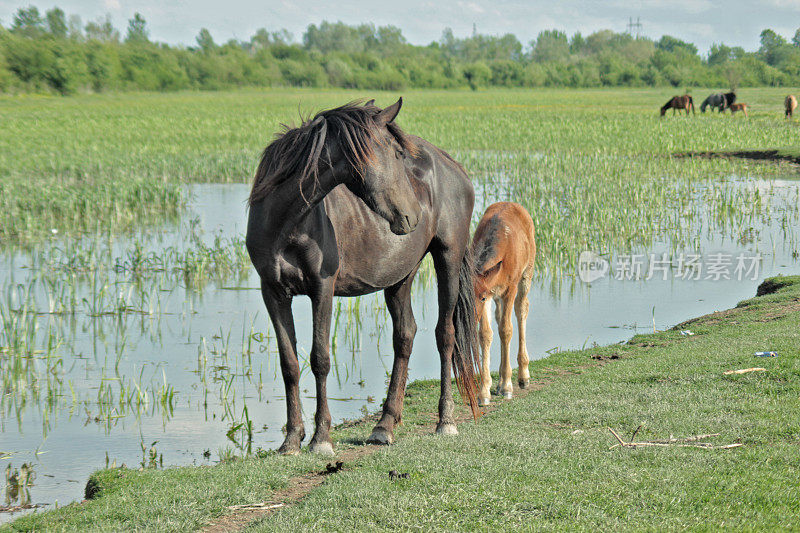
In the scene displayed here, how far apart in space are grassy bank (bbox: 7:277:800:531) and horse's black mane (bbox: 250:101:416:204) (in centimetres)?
173

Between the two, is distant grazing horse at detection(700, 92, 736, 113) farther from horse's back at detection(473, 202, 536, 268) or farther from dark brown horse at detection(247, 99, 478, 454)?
dark brown horse at detection(247, 99, 478, 454)

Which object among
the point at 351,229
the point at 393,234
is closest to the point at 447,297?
the point at 393,234

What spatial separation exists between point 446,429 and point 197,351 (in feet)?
14.3

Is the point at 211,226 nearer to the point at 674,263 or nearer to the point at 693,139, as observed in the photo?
the point at 674,263

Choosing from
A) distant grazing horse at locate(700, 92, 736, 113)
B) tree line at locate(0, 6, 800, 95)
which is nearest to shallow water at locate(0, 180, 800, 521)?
distant grazing horse at locate(700, 92, 736, 113)

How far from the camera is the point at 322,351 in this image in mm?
5203

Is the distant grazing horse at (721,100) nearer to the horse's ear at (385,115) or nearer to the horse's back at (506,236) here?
the horse's back at (506,236)

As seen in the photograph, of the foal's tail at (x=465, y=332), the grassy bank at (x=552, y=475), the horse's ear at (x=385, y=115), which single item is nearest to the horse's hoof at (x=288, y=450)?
the grassy bank at (x=552, y=475)

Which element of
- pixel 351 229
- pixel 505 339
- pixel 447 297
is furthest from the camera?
pixel 505 339

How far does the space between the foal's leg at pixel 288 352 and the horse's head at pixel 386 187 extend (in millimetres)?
888

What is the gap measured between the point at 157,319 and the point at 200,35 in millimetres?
139284

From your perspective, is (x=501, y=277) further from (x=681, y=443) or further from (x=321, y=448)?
(x=321, y=448)

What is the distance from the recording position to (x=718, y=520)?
376 centimetres

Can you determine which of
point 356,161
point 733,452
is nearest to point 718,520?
point 733,452
